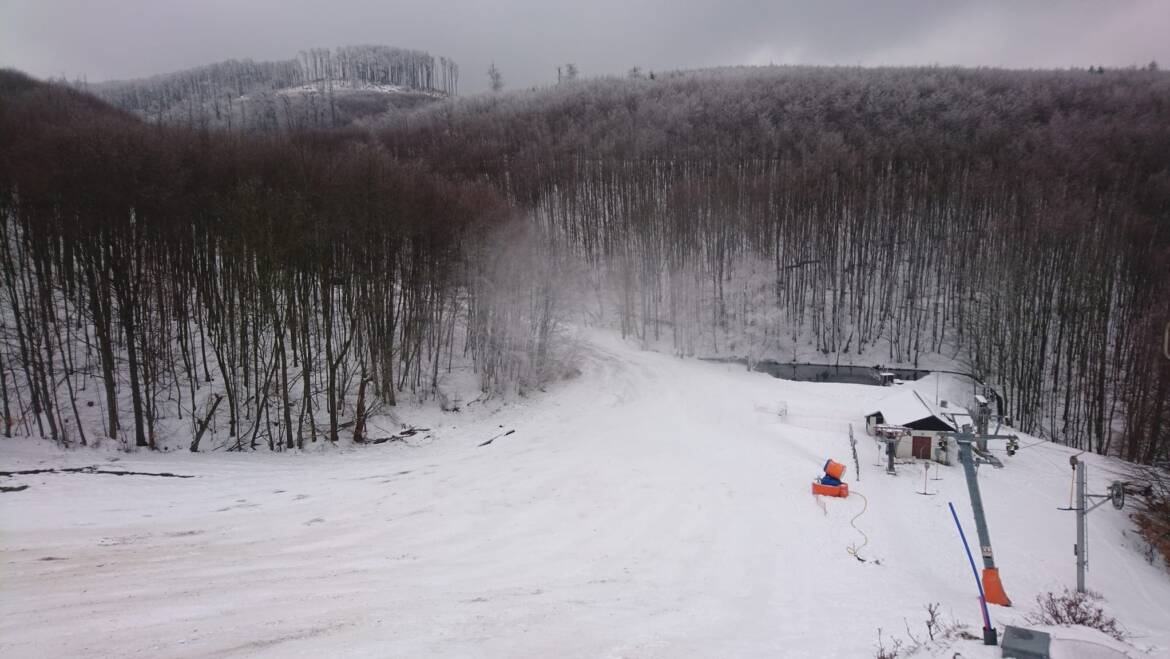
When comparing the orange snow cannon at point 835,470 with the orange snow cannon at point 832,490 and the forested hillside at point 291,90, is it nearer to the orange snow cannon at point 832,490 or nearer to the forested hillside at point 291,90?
the orange snow cannon at point 832,490

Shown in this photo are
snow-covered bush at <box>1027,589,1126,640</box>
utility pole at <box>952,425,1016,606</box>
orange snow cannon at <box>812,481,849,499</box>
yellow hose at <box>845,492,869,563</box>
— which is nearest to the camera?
snow-covered bush at <box>1027,589,1126,640</box>

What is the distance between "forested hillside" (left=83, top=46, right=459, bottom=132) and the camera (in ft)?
329

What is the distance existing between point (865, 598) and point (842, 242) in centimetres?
3732

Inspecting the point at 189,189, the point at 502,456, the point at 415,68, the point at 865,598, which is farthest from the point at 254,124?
the point at 865,598

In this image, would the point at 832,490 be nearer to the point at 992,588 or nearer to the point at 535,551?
the point at 992,588

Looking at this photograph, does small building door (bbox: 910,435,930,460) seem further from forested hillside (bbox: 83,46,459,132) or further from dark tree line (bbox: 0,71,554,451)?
forested hillside (bbox: 83,46,459,132)

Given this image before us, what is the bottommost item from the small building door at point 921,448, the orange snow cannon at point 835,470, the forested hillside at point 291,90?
the small building door at point 921,448

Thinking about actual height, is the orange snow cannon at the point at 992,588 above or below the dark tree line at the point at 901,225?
below

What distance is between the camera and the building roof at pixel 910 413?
20094 mm

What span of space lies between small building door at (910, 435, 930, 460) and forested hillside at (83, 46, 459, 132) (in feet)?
304

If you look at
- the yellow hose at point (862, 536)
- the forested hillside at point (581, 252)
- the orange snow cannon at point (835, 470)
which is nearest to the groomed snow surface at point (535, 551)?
the yellow hose at point (862, 536)

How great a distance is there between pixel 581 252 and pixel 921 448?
111ft

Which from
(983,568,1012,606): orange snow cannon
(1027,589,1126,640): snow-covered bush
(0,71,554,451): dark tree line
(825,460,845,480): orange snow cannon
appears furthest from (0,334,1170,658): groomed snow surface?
(0,71,554,451): dark tree line

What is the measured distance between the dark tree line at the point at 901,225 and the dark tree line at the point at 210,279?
20006mm
